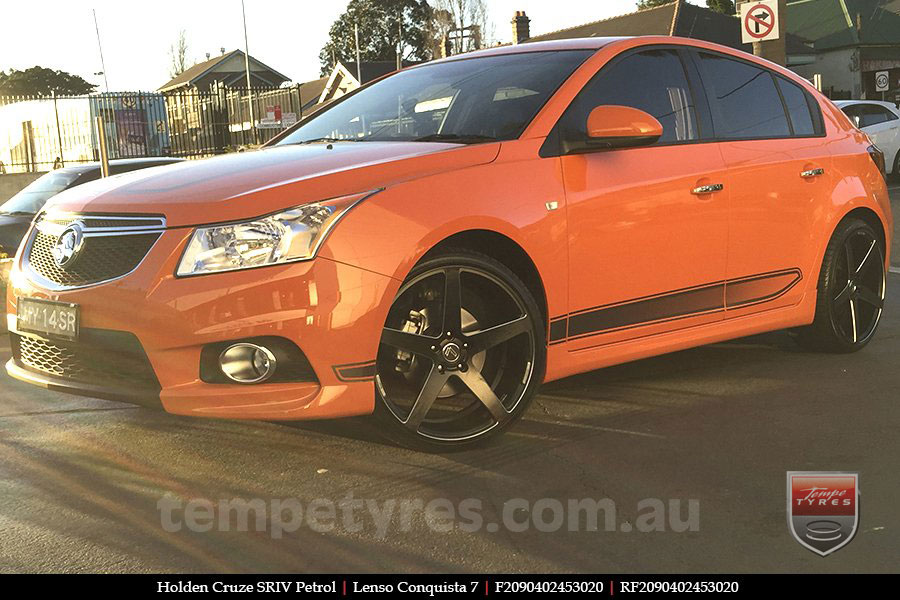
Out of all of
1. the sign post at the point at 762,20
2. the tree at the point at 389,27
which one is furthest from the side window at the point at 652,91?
the tree at the point at 389,27

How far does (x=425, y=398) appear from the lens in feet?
13.8

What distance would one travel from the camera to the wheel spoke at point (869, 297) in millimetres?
6193

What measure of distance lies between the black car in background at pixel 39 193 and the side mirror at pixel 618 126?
26.9 ft

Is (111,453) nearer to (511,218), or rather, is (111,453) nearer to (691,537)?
(511,218)

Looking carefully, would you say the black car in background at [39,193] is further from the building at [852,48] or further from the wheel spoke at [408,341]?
the building at [852,48]

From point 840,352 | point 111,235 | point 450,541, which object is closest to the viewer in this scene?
point 450,541

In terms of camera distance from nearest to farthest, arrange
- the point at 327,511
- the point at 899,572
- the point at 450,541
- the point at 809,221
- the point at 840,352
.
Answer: the point at 899,572 → the point at 450,541 → the point at 327,511 → the point at 809,221 → the point at 840,352

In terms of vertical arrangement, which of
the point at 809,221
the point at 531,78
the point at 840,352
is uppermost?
the point at 531,78

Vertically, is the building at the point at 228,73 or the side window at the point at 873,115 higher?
the building at the point at 228,73

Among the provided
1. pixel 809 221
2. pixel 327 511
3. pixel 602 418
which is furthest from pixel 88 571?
pixel 809 221

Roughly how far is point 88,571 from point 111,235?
4.56 ft

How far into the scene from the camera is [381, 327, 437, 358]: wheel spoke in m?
4.10

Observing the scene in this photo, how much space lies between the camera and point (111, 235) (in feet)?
13.6

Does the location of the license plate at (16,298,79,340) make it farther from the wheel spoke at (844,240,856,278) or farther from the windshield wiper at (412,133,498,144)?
the wheel spoke at (844,240,856,278)
